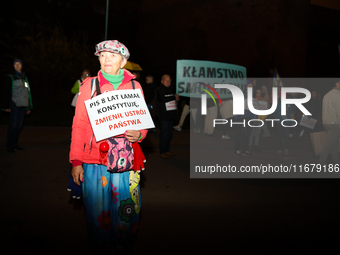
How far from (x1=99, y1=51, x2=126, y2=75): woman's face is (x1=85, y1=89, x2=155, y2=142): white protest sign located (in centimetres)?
17

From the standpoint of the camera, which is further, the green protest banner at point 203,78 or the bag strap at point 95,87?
the green protest banner at point 203,78

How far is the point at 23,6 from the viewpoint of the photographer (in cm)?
2952

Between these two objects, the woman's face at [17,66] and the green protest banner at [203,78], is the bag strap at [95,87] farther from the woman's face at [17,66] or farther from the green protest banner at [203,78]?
the green protest banner at [203,78]

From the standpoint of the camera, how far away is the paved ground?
3.94m

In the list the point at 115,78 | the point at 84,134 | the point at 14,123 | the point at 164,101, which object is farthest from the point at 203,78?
the point at 84,134

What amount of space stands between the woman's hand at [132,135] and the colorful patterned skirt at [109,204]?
0.93 ft

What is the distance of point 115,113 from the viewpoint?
118 inches

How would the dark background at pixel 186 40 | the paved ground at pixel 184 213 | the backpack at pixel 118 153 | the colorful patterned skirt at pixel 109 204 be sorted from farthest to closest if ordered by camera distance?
the dark background at pixel 186 40
the paved ground at pixel 184 213
the colorful patterned skirt at pixel 109 204
the backpack at pixel 118 153

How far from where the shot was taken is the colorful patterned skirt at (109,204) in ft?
9.98

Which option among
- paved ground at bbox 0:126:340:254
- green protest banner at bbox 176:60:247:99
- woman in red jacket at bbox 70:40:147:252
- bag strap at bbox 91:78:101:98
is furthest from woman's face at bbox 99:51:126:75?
green protest banner at bbox 176:60:247:99

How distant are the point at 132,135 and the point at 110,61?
0.59 meters

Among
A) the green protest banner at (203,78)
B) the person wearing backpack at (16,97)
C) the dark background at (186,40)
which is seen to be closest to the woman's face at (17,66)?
the person wearing backpack at (16,97)

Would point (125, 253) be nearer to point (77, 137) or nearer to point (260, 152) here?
point (77, 137)

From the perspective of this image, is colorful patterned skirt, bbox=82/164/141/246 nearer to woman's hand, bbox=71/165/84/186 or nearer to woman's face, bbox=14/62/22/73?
woman's hand, bbox=71/165/84/186
